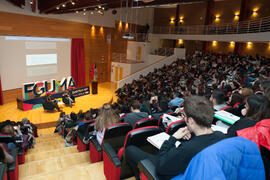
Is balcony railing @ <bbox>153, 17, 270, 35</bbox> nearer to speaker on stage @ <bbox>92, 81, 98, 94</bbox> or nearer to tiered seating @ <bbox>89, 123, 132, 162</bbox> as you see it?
speaker on stage @ <bbox>92, 81, 98, 94</bbox>

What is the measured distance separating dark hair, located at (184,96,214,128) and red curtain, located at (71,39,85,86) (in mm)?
12249

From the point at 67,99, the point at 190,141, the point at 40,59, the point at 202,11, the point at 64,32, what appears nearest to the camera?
the point at 190,141

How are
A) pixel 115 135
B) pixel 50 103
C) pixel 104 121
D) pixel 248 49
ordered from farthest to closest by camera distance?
pixel 248 49 → pixel 50 103 → pixel 104 121 → pixel 115 135

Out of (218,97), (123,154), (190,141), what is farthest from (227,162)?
(218,97)

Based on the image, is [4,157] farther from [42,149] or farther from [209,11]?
[209,11]

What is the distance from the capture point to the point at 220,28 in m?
13.7

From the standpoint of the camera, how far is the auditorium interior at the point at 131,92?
1501 mm

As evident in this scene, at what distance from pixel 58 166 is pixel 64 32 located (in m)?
10.3

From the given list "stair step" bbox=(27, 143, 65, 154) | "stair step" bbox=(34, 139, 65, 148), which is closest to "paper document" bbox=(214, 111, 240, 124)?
"stair step" bbox=(27, 143, 65, 154)

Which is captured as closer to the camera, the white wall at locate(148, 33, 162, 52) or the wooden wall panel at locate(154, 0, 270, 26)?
the wooden wall panel at locate(154, 0, 270, 26)

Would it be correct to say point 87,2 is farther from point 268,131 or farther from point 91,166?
point 268,131

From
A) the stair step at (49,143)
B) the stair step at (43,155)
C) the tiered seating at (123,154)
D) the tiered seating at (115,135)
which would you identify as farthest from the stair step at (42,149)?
the tiered seating at (123,154)

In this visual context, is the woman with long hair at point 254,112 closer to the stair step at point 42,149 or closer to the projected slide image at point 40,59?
the stair step at point 42,149

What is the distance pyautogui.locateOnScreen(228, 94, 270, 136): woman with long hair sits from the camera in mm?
1963
